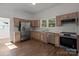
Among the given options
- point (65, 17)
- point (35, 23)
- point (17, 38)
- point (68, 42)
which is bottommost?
point (68, 42)

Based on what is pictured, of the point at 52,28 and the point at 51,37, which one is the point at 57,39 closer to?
the point at 51,37

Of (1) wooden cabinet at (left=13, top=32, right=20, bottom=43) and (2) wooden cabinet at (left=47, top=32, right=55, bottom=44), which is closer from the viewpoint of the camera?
(1) wooden cabinet at (left=13, top=32, right=20, bottom=43)

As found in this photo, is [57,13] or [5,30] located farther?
[57,13]

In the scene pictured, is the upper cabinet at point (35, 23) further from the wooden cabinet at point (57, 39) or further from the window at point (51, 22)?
the wooden cabinet at point (57, 39)

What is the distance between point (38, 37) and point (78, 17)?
1089 mm

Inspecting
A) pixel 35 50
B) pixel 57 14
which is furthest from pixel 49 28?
pixel 35 50

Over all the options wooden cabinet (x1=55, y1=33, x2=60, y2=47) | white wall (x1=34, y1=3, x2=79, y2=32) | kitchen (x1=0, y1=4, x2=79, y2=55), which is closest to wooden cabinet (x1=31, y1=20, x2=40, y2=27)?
kitchen (x1=0, y1=4, x2=79, y2=55)

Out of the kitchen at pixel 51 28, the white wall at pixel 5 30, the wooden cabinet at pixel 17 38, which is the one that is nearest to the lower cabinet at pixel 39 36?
the kitchen at pixel 51 28

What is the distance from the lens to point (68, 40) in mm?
2100

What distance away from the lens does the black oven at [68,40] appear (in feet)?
6.38

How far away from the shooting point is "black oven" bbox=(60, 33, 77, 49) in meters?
1.95

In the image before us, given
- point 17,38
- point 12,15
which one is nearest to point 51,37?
point 17,38

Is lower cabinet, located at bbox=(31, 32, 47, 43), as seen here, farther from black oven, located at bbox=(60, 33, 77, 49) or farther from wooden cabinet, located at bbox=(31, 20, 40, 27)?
black oven, located at bbox=(60, 33, 77, 49)

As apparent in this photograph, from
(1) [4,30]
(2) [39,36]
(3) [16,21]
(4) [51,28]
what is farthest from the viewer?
(2) [39,36]
